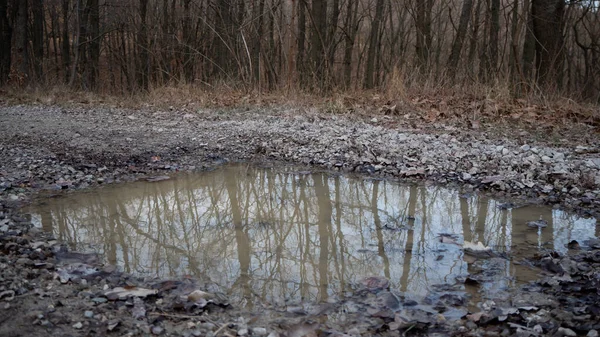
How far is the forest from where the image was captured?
330 inches

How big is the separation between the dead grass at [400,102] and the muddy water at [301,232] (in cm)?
305

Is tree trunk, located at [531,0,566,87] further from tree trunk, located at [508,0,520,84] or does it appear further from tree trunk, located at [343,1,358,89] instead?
tree trunk, located at [343,1,358,89]

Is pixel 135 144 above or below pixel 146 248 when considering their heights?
above

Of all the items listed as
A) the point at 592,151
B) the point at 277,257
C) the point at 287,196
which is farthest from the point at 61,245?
the point at 592,151

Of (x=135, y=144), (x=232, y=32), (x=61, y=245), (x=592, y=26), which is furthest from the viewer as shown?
(x=592, y=26)

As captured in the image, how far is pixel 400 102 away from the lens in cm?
738

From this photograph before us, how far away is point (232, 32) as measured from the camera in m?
12.1

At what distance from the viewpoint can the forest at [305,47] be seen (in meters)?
8.39

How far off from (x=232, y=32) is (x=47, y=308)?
1096 centimetres

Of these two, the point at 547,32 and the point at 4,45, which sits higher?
the point at 4,45

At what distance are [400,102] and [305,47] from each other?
7293mm

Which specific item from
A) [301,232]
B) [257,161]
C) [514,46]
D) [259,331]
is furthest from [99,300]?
[514,46]

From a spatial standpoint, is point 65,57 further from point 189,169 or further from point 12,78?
point 189,169

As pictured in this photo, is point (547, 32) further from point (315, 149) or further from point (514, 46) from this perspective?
point (315, 149)
